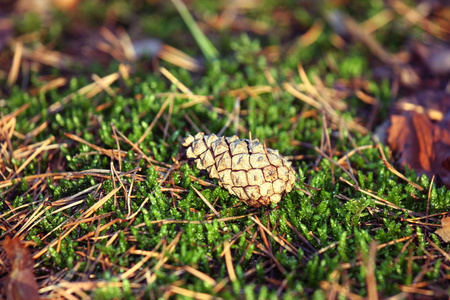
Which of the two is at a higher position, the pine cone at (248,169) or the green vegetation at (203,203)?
the pine cone at (248,169)

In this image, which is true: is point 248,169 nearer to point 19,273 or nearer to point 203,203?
point 203,203

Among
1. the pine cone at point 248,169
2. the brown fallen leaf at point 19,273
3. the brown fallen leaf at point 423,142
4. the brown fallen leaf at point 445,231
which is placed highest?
the pine cone at point 248,169

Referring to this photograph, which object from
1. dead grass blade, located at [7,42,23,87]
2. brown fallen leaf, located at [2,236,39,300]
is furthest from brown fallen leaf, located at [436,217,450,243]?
dead grass blade, located at [7,42,23,87]

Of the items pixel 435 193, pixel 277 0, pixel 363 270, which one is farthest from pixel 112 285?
pixel 277 0

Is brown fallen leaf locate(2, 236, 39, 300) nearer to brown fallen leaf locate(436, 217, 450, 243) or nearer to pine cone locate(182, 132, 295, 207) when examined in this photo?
pine cone locate(182, 132, 295, 207)

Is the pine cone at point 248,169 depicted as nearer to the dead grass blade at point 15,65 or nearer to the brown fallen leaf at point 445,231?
the brown fallen leaf at point 445,231

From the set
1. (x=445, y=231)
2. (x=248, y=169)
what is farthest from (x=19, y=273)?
(x=445, y=231)

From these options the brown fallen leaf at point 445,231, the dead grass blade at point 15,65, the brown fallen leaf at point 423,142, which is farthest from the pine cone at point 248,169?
the dead grass blade at point 15,65
